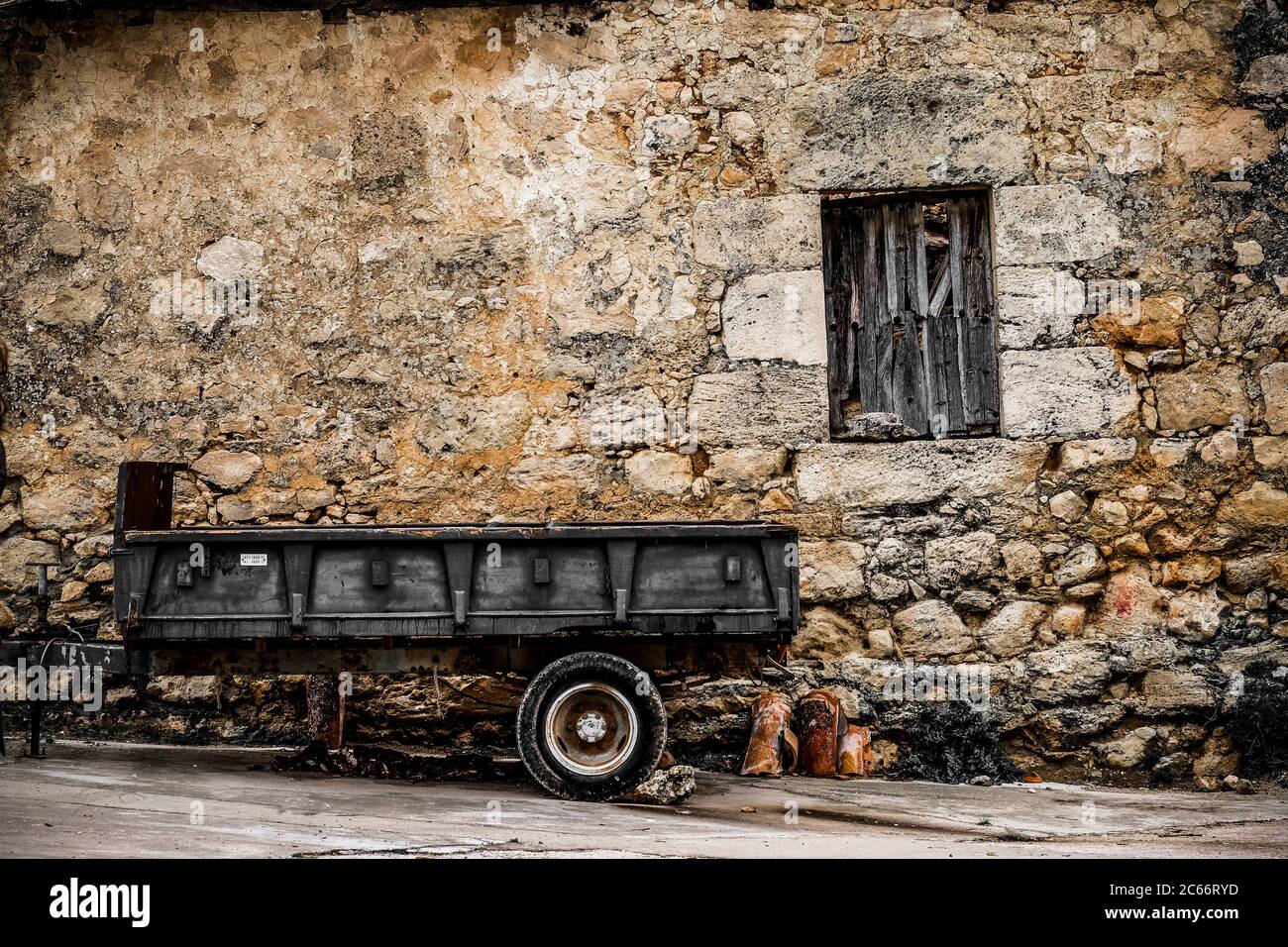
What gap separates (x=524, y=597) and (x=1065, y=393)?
3.61 meters

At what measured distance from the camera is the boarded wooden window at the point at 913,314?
748cm

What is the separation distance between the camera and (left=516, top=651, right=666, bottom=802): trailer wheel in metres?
5.74

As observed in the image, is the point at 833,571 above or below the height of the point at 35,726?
above

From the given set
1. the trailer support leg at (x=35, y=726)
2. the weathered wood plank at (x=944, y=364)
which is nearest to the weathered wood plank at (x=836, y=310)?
the weathered wood plank at (x=944, y=364)

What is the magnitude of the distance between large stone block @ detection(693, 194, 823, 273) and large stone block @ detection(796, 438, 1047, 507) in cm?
119

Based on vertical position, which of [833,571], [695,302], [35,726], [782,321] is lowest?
[35,726]

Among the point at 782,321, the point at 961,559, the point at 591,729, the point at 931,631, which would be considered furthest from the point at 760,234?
the point at 591,729

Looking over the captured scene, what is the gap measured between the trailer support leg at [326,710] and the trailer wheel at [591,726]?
1.41 meters

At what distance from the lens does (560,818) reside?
5270mm

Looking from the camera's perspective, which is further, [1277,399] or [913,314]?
[913,314]

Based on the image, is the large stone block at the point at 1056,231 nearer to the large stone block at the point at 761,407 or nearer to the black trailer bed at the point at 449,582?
the large stone block at the point at 761,407

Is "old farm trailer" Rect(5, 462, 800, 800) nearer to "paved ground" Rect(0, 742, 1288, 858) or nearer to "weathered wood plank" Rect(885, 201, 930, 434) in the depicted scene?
"paved ground" Rect(0, 742, 1288, 858)

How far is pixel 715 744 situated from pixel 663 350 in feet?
7.88

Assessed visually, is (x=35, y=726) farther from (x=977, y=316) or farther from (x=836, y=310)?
(x=977, y=316)
